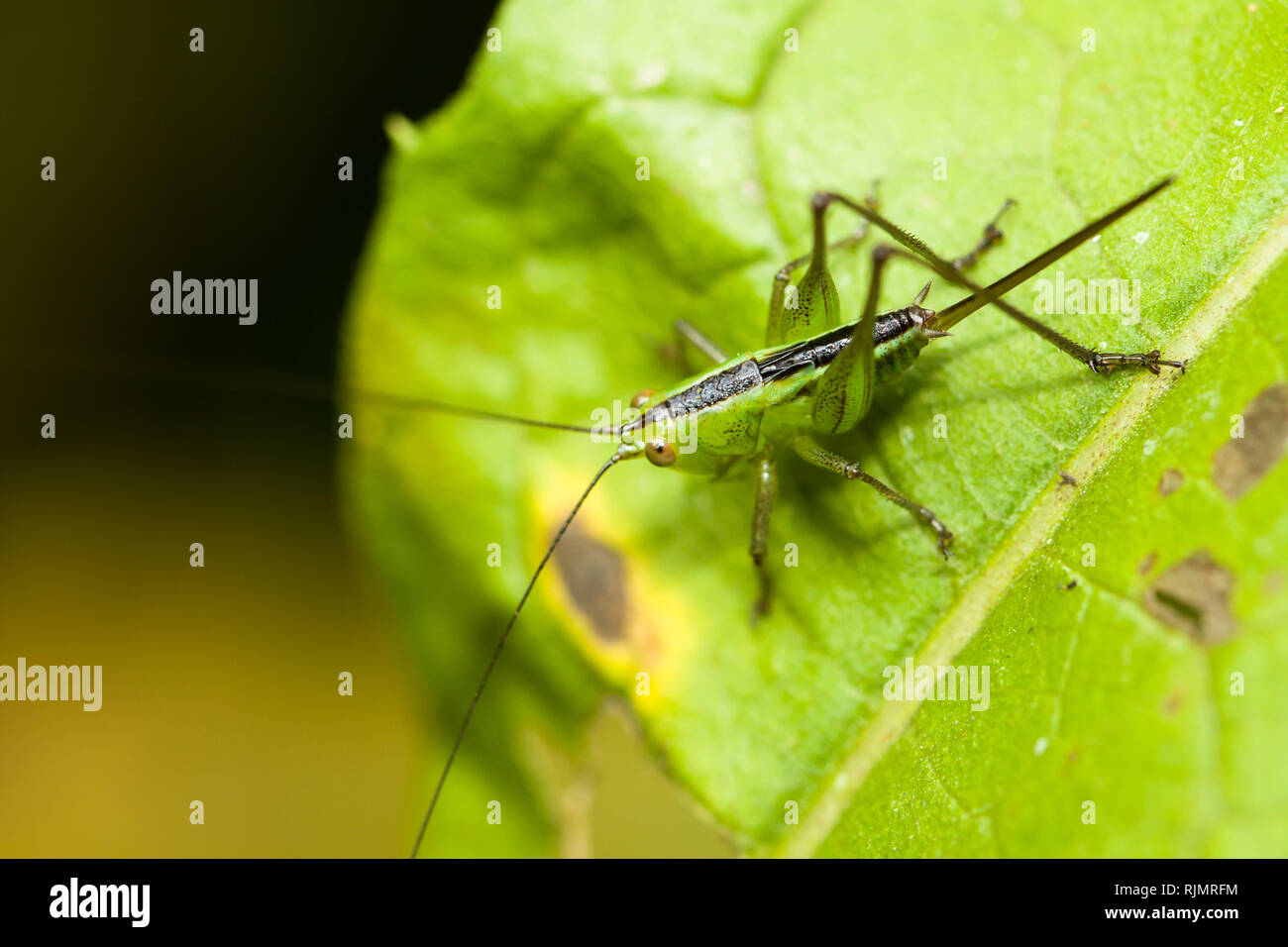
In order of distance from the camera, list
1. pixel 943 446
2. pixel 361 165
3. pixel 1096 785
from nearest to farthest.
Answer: pixel 1096 785 < pixel 943 446 < pixel 361 165

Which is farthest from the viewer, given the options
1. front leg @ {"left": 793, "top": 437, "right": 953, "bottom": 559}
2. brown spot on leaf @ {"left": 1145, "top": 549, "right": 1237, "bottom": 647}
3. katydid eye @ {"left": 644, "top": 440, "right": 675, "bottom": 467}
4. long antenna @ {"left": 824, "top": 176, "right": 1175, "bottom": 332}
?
katydid eye @ {"left": 644, "top": 440, "right": 675, "bottom": 467}

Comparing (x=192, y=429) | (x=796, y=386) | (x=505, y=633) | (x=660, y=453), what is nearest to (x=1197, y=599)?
(x=796, y=386)

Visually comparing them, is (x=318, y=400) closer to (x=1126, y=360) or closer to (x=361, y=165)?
(x=361, y=165)

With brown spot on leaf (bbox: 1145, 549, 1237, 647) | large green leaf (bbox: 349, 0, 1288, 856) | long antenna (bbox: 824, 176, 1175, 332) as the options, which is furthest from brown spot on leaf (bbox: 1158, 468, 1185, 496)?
long antenna (bbox: 824, 176, 1175, 332)

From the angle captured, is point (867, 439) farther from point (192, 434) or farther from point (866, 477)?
point (192, 434)

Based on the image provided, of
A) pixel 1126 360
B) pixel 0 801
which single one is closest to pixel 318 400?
pixel 0 801

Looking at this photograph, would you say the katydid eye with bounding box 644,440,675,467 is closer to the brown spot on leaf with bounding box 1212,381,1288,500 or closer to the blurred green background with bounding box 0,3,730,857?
the blurred green background with bounding box 0,3,730,857
